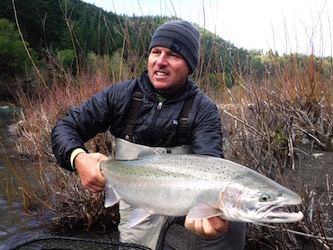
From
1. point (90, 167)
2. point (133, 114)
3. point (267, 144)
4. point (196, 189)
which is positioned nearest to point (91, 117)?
point (133, 114)

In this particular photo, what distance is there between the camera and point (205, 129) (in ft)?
7.66

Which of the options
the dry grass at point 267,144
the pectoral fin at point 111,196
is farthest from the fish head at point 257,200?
the dry grass at point 267,144

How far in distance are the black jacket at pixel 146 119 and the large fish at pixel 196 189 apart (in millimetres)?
424

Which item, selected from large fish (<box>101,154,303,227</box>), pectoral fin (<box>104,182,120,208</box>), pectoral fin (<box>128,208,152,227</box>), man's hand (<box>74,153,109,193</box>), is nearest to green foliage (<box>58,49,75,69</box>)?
man's hand (<box>74,153,109,193</box>)

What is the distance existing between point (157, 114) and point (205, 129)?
38cm

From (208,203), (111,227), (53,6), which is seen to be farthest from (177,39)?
(53,6)

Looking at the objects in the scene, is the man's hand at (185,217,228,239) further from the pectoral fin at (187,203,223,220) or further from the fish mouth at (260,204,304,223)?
the fish mouth at (260,204,304,223)

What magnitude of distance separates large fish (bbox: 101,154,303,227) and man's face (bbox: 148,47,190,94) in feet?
2.27

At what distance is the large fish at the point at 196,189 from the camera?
4.91 ft

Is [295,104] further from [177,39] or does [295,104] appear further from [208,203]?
[208,203]

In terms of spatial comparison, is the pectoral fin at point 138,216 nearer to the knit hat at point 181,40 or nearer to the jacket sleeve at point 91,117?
the jacket sleeve at point 91,117

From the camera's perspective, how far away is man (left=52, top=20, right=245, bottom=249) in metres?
2.31

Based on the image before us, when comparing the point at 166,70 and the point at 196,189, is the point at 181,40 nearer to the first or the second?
the point at 166,70

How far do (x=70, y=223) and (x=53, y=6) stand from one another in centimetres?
5405
